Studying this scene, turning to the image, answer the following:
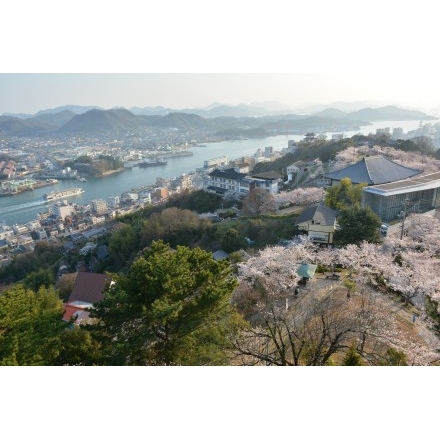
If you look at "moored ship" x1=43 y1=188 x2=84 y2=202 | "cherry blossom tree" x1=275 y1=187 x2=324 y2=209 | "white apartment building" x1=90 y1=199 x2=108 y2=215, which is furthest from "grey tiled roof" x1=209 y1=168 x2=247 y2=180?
"moored ship" x1=43 y1=188 x2=84 y2=202

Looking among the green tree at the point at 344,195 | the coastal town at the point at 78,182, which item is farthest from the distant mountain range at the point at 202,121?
the green tree at the point at 344,195

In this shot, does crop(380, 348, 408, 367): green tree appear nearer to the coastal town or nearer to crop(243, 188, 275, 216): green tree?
crop(243, 188, 275, 216): green tree

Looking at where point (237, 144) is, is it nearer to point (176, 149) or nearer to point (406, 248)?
point (176, 149)

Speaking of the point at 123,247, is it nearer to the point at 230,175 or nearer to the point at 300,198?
the point at 300,198

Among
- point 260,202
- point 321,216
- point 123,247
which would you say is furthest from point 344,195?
point 123,247

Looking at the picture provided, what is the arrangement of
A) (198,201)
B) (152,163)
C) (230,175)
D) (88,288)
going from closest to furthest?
(88,288) → (198,201) → (230,175) → (152,163)

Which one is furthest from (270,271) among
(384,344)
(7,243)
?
(7,243)
